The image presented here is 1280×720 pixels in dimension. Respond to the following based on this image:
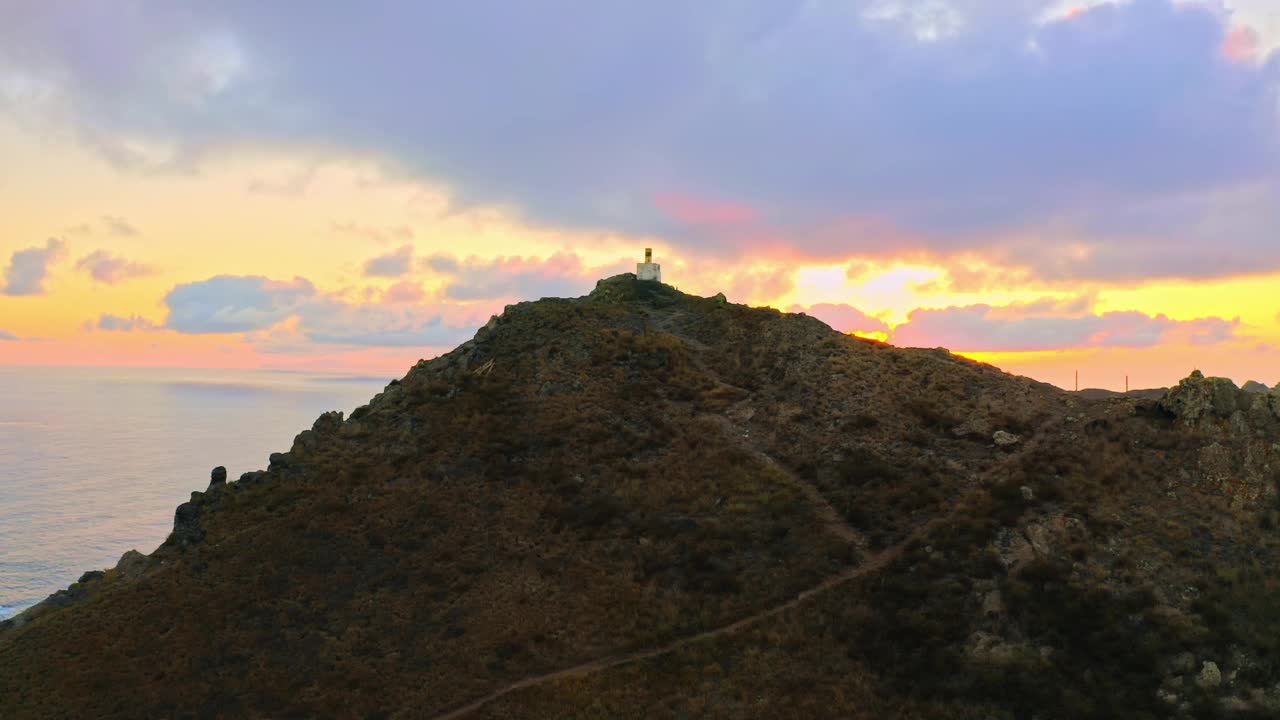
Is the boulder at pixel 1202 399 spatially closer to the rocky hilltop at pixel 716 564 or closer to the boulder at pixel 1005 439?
the rocky hilltop at pixel 716 564

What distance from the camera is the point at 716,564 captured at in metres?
31.8

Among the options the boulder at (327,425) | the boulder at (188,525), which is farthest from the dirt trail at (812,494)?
the boulder at (188,525)

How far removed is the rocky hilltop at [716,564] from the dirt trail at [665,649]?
138 millimetres

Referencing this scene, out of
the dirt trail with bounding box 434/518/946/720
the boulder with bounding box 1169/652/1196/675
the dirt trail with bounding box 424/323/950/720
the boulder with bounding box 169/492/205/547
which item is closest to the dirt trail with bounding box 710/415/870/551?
the dirt trail with bounding box 424/323/950/720

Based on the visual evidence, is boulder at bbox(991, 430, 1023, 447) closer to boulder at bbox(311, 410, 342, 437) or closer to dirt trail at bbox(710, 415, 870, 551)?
dirt trail at bbox(710, 415, 870, 551)

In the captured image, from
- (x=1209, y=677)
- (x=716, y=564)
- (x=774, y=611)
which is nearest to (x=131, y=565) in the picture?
(x=716, y=564)

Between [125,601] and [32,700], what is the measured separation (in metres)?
6.06

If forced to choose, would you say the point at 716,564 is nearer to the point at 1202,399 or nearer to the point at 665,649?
the point at 665,649

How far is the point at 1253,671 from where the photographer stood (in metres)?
21.3

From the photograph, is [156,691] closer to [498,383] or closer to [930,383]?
[498,383]

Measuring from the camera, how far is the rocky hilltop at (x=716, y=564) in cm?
2406

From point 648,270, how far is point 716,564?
132 feet

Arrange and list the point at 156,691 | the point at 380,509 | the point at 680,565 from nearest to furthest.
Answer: the point at 156,691 → the point at 680,565 → the point at 380,509

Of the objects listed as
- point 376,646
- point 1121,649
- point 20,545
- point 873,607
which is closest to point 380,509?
point 376,646
